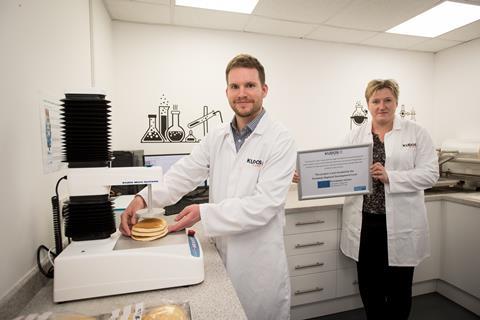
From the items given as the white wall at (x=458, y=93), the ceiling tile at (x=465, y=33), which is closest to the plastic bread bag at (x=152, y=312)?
the ceiling tile at (x=465, y=33)

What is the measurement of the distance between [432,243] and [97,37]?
115 inches

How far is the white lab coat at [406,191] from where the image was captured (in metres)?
1.66

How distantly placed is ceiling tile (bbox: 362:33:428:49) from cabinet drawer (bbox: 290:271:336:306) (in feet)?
6.98

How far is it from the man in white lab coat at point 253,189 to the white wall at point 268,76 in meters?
1.23

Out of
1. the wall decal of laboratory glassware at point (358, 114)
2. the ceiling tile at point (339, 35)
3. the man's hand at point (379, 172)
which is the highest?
the ceiling tile at point (339, 35)

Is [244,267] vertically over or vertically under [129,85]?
under

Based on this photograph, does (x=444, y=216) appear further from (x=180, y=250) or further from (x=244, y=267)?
(x=180, y=250)

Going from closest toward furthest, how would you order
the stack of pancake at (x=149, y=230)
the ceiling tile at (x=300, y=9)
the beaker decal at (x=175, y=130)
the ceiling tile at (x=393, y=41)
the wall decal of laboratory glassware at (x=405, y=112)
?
the stack of pancake at (x=149, y=230), the ceiling tile at (x=300, y=9), the beaker decal at (x=175, y=130), the ceiling tile at (x=393, y=41), the wall decal of laboratory glassware at (x=405, y=112)

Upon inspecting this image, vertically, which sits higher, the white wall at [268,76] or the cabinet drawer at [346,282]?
the white wall at [268,76]

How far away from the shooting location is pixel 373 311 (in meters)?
1.76

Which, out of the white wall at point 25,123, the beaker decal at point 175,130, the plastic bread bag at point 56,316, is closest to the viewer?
the plastic bread bag at point 56,316

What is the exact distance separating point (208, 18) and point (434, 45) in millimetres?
2284

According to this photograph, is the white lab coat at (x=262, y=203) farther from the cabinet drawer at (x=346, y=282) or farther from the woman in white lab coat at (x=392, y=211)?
the cabinet drawer at (x=346, y=282)

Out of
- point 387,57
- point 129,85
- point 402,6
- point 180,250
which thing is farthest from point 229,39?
point 180,250
